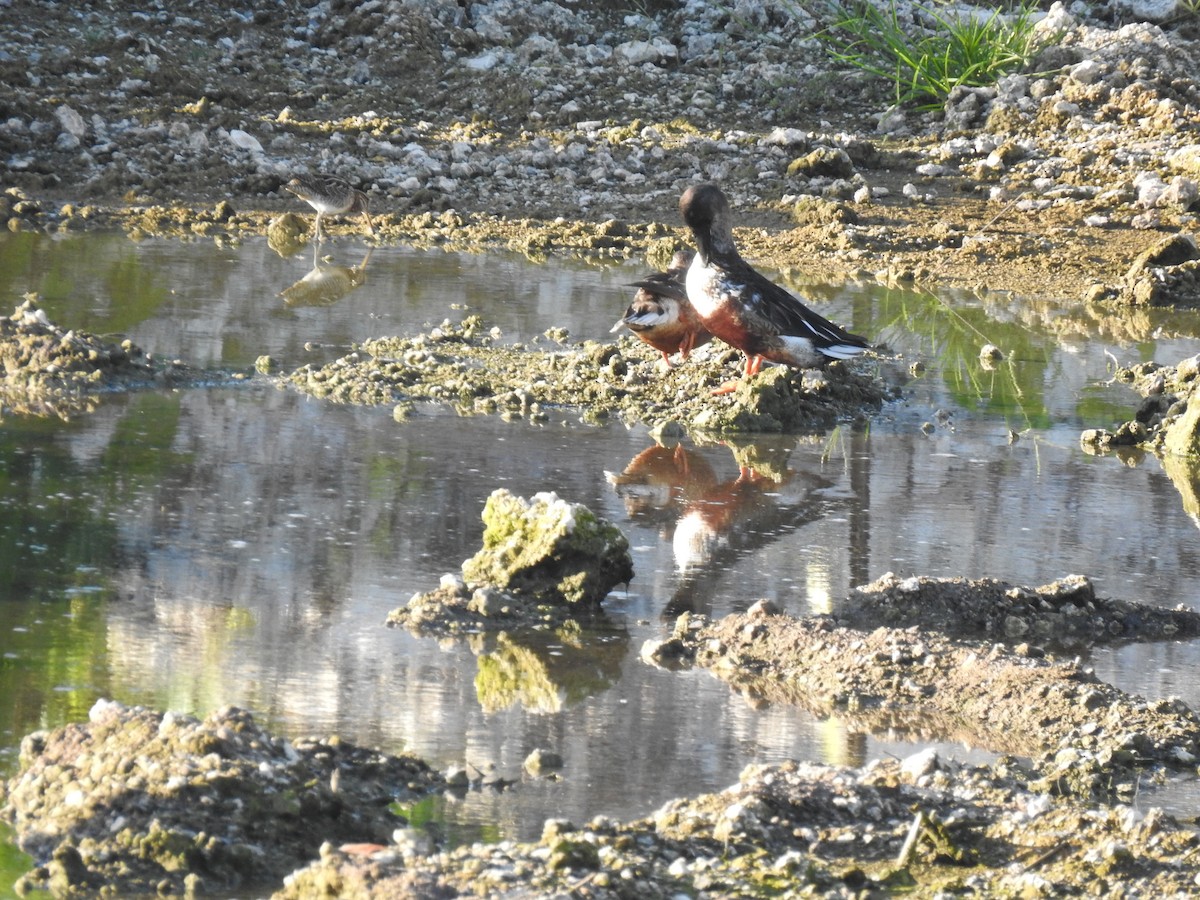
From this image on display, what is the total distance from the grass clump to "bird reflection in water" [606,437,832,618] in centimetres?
966

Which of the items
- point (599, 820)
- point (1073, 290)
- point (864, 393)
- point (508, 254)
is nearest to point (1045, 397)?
point (864, 393)

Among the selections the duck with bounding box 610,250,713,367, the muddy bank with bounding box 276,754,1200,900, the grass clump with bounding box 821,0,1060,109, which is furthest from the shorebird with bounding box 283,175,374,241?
the muddy bank with bounding box 276,754,1200,900

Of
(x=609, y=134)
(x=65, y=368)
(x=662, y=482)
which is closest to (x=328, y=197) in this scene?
(x=609, y=134)

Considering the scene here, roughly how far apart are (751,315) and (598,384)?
0.83 metres

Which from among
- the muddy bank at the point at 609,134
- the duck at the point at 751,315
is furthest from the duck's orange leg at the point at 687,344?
the muddy bank at the point at 609,134

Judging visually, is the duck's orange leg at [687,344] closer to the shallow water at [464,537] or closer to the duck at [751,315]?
the duck at [751,315]

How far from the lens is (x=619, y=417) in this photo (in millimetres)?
8414

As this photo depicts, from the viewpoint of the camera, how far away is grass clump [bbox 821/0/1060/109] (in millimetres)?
16781

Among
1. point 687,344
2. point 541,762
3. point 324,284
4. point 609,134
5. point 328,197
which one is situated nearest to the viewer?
point 541,762

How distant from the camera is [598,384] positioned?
8.79 meters

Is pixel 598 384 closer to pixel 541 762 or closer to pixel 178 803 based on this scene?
pixel 541 762

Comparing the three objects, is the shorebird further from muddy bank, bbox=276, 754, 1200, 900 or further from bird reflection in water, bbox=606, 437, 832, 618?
muddy bank, bbox=276, 754, 1200, 900

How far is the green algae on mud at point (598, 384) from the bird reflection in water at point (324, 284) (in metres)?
1.36

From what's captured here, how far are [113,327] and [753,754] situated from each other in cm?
587
